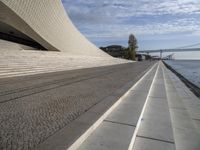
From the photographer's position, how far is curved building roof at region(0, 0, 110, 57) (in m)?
15.5

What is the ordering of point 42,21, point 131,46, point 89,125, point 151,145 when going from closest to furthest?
point 151,145 → point 89,125 → point 42,21 → point 131,46

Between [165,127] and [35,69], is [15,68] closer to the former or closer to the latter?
[35,69]

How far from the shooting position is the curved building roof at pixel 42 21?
15547 millimetres

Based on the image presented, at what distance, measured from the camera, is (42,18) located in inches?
778

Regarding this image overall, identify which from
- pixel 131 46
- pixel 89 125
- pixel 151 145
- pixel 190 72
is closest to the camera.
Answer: pixel 151 145

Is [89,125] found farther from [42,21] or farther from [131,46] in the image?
[131,46]

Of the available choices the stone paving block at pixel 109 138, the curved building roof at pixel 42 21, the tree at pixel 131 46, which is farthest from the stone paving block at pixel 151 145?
the tree at pixel 131 46

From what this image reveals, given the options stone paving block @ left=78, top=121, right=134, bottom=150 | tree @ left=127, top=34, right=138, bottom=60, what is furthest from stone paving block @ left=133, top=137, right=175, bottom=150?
tree @ left=127, top=34, right=138, bottom=60

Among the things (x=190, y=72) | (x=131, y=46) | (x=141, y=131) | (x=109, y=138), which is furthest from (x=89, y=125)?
(x=131, y=46)

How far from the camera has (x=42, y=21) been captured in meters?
19.7

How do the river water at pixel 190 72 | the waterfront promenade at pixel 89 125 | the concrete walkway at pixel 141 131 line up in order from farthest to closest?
the river water at pixel 190 72
the concrete walkway at pixel 141 131
the waterfront promenade at pixel 89 125

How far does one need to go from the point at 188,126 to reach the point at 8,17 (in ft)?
54.8

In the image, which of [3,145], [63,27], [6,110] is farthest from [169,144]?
[63,27]

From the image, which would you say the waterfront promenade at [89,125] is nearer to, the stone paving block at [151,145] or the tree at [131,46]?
the stone paving block at [151,145]
